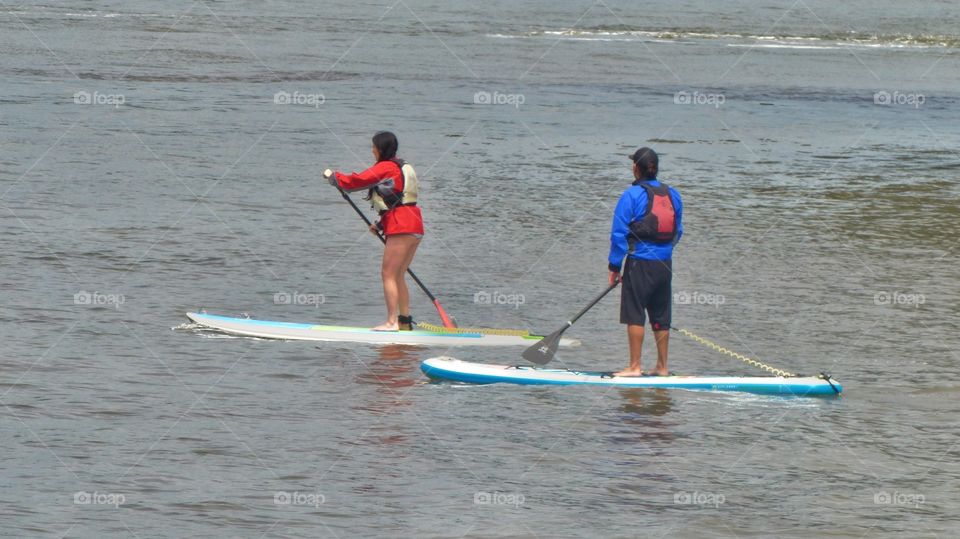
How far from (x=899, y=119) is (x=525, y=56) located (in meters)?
11.4

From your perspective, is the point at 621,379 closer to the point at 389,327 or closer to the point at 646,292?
the point at 646,292

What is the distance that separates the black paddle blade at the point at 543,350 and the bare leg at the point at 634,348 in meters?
0.63

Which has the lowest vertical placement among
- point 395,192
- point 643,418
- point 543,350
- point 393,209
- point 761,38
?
point 643,418

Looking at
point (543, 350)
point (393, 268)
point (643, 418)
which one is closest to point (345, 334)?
point (393, 268)

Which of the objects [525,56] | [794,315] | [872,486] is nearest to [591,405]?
[872,486]

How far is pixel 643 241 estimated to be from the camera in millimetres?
11312

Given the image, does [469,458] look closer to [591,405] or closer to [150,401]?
[591,405]

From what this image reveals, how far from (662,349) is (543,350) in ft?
3.24

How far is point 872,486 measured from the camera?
9648 mm

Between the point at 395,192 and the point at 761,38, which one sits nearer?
the point at 395,192

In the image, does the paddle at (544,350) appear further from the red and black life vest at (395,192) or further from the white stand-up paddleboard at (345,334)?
the red and black life vest at (395,192)

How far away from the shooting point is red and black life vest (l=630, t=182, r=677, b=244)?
11227 mm

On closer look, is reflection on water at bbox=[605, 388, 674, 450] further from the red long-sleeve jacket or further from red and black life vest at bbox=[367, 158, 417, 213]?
red and black life vest at bbox=[367, 158, 417, 213]

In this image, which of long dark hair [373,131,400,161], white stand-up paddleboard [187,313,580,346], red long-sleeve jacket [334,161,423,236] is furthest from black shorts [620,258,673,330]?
long dark hair [373,131,400,161]
